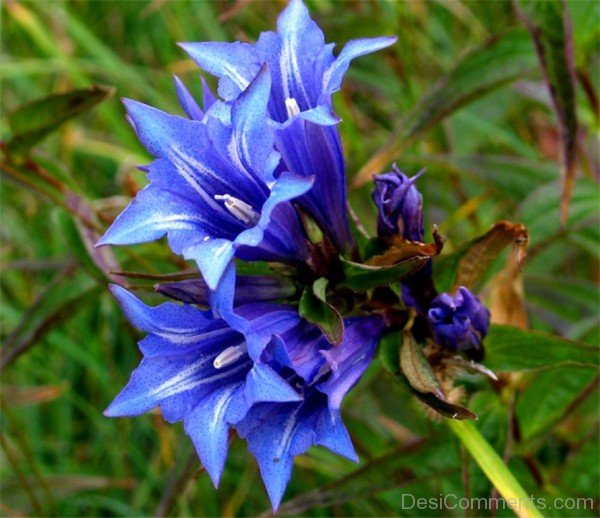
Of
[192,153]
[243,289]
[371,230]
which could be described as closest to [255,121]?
[192,153]

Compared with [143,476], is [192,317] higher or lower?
higher

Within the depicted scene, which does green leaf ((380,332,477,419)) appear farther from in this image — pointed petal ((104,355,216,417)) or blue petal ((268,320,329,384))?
pointed petal ((104,355,216,417))

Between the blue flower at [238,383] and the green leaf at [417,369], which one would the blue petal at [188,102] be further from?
the green leaf at [417,369]

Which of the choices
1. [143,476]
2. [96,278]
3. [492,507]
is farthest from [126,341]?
[492,507]

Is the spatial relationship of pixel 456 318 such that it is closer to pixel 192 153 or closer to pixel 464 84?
pixel 192 153

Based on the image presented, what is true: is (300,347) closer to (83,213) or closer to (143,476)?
(83,213)

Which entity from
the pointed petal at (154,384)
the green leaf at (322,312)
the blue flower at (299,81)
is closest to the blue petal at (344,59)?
the blue flower at (299,81)
